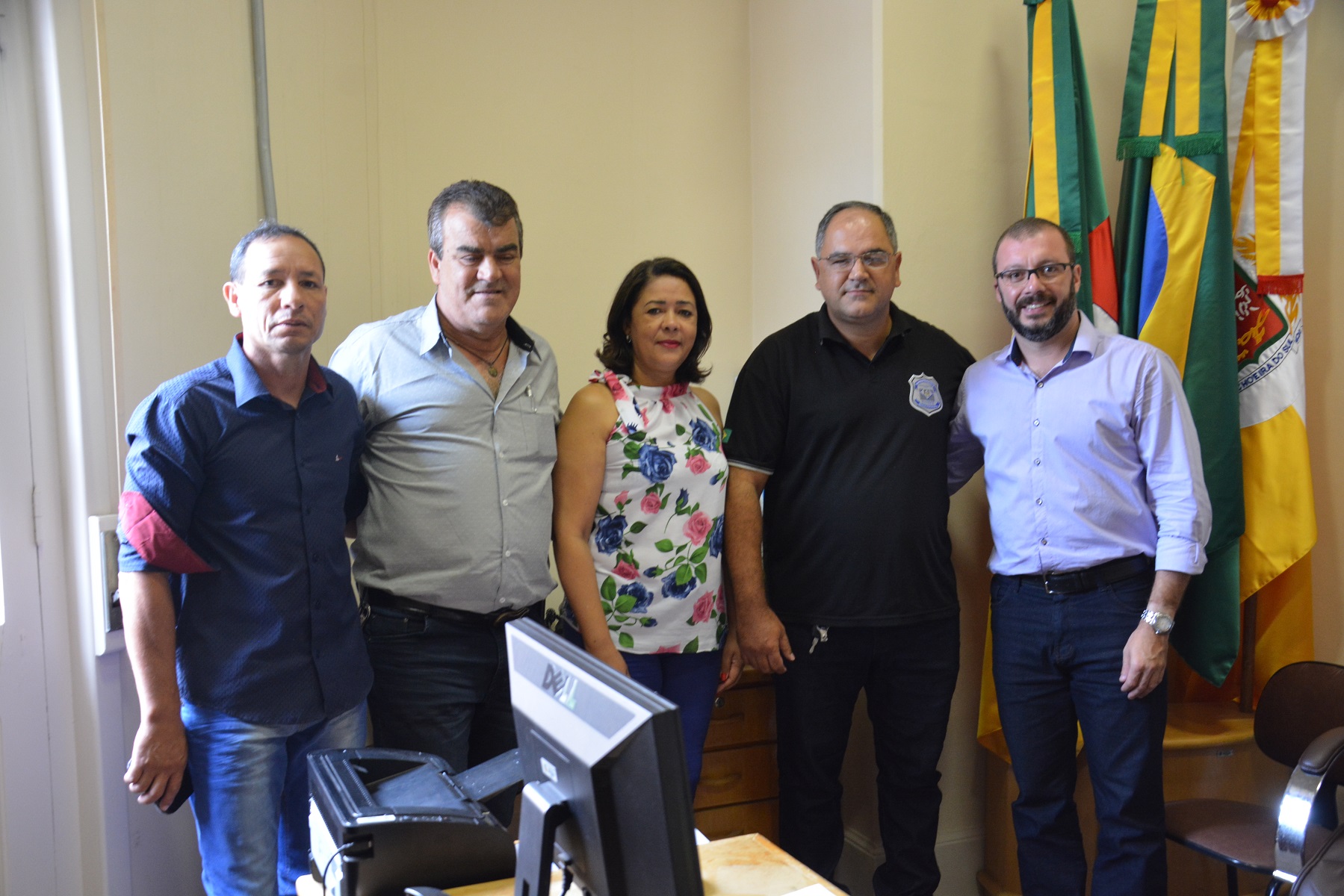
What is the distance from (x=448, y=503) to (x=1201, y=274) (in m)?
1.96

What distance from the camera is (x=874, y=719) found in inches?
93.8

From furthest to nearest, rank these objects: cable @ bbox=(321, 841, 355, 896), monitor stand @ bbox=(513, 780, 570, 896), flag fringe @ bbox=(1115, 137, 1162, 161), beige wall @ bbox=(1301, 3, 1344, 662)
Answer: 1. beige wall @ bbox=(1301, 3, 1344, 662)
2. flag fringe @ bbox=(1115, 137, 1162, 161)
3. cable @ bbox=(321, 841, 355, 896)
4. monitor stand @ bbox=(513, 780, 570, 896)

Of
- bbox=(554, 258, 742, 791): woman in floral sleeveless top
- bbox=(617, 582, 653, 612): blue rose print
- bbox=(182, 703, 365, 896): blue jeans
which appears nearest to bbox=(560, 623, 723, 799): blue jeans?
bbox=(554, 258, 742, 791): woman in floral sleeveless top

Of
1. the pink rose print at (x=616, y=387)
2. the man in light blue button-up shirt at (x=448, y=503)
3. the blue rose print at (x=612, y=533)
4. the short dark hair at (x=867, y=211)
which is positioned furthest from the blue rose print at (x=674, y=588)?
the short dark hair at (x=867, y=211)

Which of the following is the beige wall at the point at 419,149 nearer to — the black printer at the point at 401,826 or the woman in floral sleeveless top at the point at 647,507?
the woman in floral sleeveless top at the point at 647,507

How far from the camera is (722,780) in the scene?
99.7 inches

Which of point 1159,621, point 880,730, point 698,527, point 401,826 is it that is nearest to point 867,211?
point 698,527

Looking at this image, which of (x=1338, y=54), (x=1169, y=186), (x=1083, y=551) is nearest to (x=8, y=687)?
(x=1083, y=551)

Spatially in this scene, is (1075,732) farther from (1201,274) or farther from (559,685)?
(559,685)

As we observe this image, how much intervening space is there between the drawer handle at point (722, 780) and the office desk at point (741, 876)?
124 cm

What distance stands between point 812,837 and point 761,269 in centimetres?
182

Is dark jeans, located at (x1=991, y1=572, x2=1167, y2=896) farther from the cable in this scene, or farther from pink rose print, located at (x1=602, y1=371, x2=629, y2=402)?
the cable

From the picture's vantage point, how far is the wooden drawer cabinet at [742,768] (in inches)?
99.2

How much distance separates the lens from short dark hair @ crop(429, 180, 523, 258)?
1.87 m
